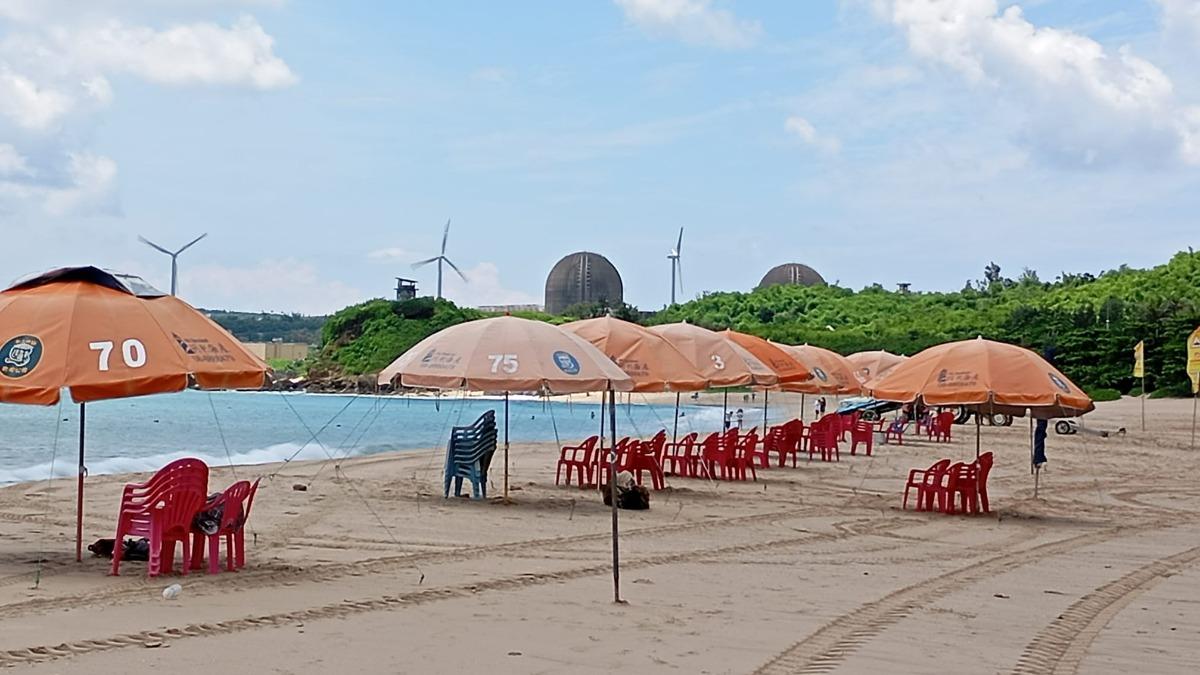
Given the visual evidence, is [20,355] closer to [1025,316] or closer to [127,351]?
[127,351]

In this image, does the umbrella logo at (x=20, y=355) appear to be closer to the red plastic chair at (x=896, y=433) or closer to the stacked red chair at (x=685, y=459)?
the stacked red chair at (x=685, y=459)

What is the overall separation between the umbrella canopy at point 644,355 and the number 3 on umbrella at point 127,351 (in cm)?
791

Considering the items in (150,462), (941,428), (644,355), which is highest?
(644,355)

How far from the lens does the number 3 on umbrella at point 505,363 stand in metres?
13.7

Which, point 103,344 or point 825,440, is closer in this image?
point 103,344

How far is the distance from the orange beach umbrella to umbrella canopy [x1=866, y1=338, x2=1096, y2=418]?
8435 millimetres

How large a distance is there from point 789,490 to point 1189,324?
3725 centimetres

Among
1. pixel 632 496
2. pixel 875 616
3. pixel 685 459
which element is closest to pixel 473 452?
pixel 632 496

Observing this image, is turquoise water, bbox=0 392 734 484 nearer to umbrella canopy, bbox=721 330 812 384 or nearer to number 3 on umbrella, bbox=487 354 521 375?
number 3 on umbrella, bbox=487 354 521 375

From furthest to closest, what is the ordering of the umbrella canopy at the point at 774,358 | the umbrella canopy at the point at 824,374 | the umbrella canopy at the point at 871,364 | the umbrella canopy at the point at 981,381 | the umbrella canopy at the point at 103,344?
the umbrella canopy at the point at 871,364 < the umbrella canopy at the point at 824,374 < the umbrella canopy at the point at 774,358 < the umbrella canopy at the point at 981,381 < the umbrella canopy at the point at 103,344

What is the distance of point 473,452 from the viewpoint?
1614 centimetres

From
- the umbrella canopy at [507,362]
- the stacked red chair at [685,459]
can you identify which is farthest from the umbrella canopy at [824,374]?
the umbrella canopy at [507,362]

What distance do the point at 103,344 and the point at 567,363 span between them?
5810 mm

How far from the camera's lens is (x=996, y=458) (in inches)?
1101
